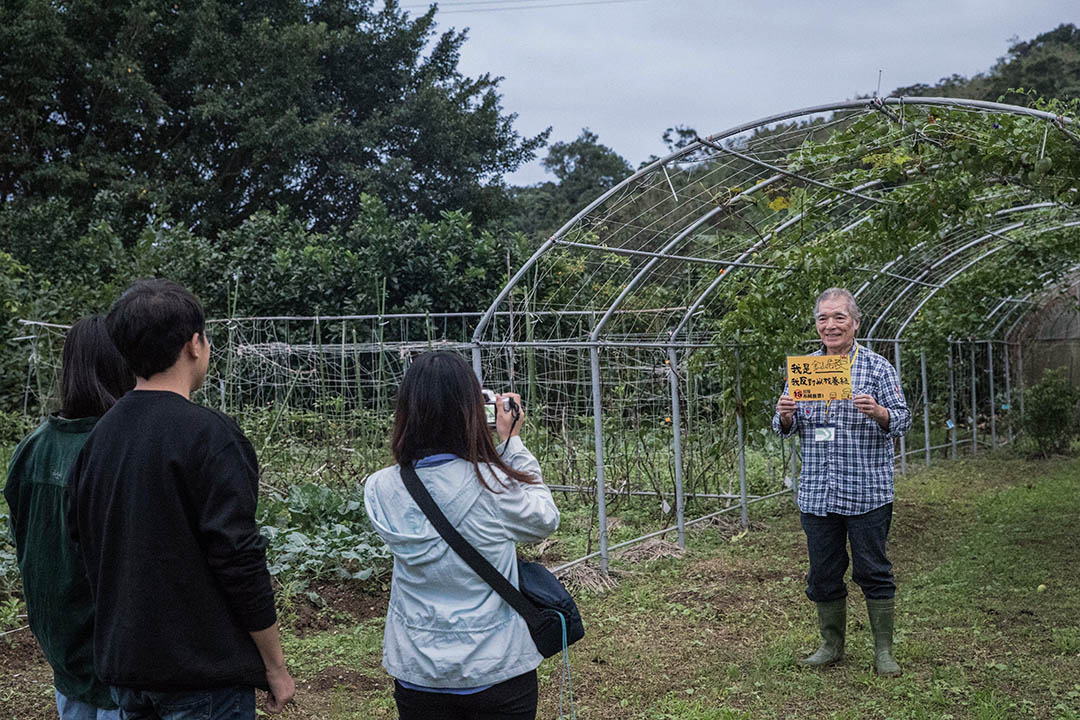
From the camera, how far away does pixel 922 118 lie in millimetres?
4785

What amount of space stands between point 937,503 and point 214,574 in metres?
7.74

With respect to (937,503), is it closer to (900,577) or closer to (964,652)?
(900,577)

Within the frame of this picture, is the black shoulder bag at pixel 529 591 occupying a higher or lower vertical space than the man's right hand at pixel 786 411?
lower

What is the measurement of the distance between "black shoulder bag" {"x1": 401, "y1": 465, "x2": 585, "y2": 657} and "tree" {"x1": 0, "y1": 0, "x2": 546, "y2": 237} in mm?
12488

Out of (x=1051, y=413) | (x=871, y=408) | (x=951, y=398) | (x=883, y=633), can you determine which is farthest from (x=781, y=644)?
(x=1051, y=413)

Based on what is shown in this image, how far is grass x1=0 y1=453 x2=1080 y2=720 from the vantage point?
149 inches

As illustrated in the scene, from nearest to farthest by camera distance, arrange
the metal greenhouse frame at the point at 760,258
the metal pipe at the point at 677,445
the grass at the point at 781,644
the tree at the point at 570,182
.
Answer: the grass at the point at 781,644 < the metal greenhouse frame at the point at 760,258 < the metal pipe at the point at 677,445 < the tree at the point at 570,182

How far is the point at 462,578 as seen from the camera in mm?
2115

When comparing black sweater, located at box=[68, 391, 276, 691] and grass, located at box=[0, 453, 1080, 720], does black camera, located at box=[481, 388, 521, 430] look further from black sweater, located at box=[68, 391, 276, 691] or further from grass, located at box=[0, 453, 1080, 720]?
grass, located at box=[0, 453, 1080, 720]

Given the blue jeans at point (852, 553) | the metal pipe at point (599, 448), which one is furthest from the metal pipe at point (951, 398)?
the blue jeans at point (852, 553)

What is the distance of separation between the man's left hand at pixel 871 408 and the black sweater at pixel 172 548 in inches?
107

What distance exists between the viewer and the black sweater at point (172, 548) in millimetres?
1844

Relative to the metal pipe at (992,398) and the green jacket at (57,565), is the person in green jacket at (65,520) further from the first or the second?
the metal pipe at (992,398)

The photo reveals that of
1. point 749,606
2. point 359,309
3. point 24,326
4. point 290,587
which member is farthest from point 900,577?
point 24,326
